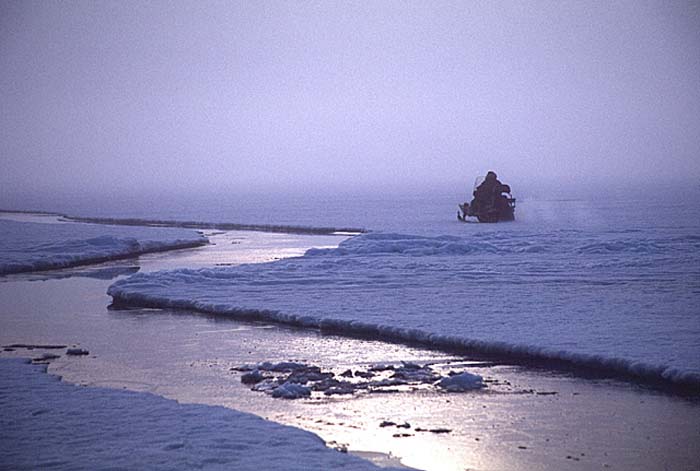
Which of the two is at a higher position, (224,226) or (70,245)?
(224,226)

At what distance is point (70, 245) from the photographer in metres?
33.1

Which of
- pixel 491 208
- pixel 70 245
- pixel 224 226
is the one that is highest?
pixel 491 208

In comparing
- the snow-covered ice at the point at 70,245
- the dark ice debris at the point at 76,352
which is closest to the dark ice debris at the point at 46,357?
the dark ice debris at the point at 76,352

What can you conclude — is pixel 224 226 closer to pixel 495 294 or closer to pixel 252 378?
pixel 495 294

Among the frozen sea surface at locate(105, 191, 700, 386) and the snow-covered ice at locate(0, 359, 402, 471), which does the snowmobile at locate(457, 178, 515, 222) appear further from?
the snow-covered ice at locate(0, 359, 402, 471)

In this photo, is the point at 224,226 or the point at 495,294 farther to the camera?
the point at 224,226

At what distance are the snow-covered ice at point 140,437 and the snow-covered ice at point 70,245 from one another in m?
Answer: 18.8

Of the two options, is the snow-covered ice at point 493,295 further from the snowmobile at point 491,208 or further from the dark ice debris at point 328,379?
the snowmobile at point 491,208

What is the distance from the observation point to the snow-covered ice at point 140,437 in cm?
760

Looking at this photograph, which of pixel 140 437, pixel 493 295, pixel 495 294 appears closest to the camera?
pixel 140 437

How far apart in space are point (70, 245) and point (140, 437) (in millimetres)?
26661

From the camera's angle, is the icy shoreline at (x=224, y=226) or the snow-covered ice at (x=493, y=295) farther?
the icy shoreline at (x=224, y=226)

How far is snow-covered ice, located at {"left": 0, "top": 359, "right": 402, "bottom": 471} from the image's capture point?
24.9 feet

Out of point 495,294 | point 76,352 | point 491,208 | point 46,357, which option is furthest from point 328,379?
point 491,208
